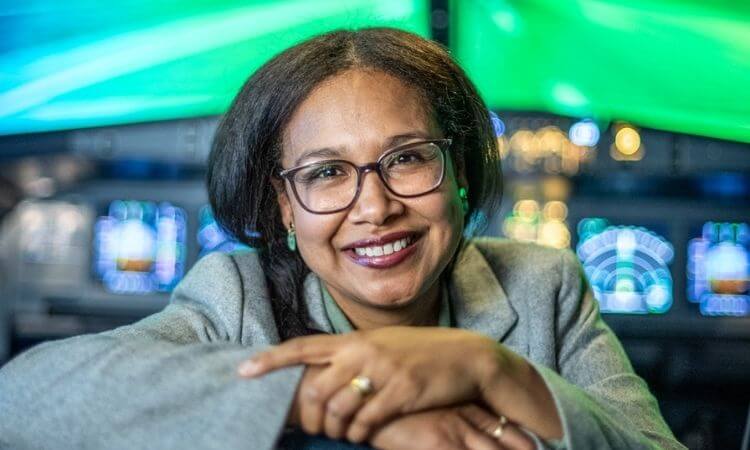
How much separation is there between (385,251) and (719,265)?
305 centimetres

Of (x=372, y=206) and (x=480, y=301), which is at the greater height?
(x=372, y=206)

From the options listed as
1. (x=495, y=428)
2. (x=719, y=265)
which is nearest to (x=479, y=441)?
(x=495, y=428)

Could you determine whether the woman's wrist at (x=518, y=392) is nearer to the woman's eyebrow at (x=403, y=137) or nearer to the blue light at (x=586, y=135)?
the woman's eyebrow at (x=403, y=137)

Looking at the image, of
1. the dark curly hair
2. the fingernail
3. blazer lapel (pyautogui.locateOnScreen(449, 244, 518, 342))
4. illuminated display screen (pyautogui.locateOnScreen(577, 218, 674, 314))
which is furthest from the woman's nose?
illuminated display screen (pyautogui.locateOnScreen(577, 218, 674, 314))

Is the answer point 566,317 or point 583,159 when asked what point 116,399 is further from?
point 583,159

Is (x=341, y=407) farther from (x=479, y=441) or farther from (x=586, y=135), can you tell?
(x=586, y=135)

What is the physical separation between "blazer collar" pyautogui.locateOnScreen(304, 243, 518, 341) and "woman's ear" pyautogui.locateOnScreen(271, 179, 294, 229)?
0.33 feet

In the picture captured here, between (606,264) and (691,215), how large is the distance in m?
0.42

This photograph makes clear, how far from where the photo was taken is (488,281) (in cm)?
142

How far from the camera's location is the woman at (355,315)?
2.52ft

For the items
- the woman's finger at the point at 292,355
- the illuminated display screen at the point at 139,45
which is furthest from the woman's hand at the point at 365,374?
the illuminated display screen at the point at 139,45

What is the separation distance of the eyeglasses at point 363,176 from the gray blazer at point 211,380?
0.18 meters

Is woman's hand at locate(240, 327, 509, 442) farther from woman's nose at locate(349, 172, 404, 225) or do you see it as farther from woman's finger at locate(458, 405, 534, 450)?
woman's nose at locate(349, 172, 404, 225)

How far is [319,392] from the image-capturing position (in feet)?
2.50
